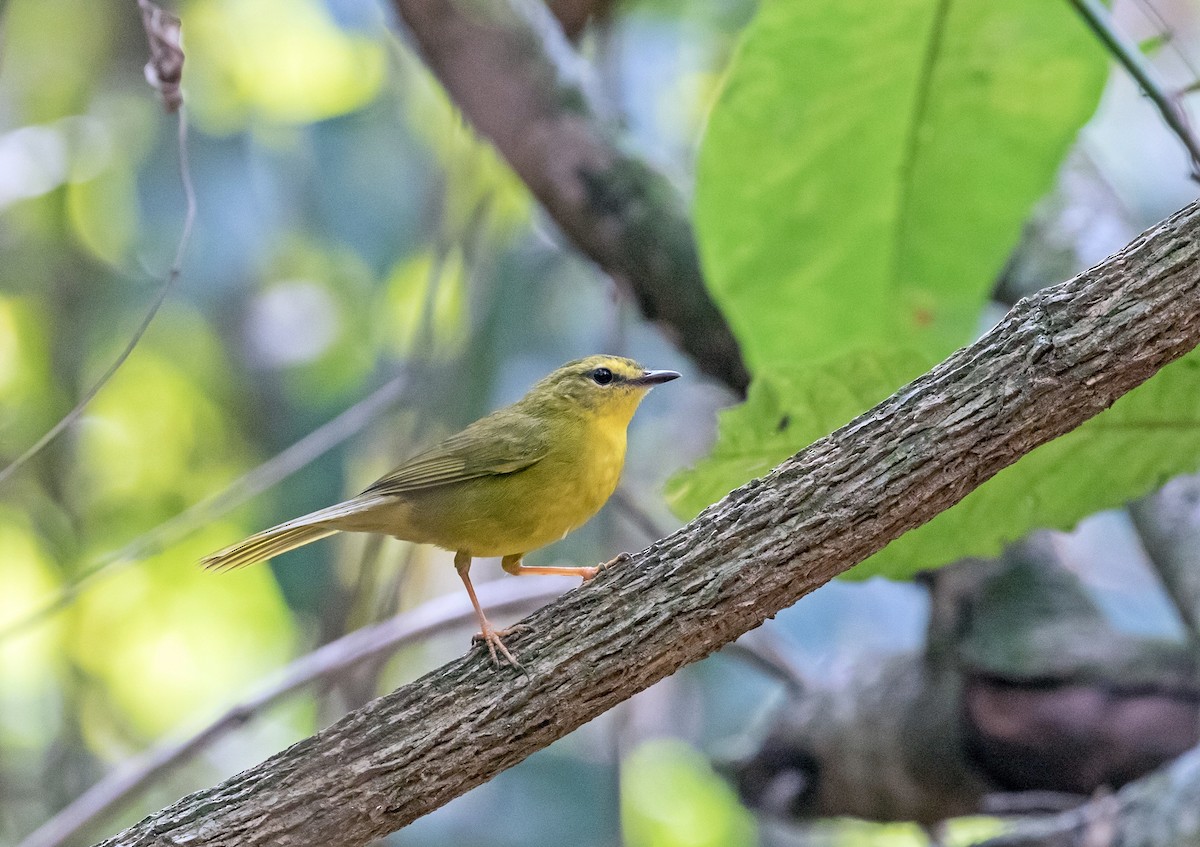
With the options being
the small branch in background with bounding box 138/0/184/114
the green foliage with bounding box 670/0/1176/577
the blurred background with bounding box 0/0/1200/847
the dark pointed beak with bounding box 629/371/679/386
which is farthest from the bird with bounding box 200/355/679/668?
the blurred background with bounding box 0/0/1200/847

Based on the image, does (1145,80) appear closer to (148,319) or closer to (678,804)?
(148,319)

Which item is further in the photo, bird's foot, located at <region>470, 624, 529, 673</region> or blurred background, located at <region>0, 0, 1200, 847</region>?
blurred background, located at <region>0, 0, 1200, 847</region>

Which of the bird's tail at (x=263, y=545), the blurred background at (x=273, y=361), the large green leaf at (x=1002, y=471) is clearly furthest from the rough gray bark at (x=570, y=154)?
the bird's tail at (x=263, y=545)

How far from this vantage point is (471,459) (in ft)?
9.61

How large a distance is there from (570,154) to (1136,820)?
2762 mm

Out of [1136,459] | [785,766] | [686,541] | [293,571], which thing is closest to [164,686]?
[293,571]

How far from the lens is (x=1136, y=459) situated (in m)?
2.73

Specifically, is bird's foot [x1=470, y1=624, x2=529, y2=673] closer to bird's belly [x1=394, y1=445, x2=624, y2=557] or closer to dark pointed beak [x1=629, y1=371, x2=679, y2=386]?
bird's belly [x1=394, y1=445, x2=624, y2=557]

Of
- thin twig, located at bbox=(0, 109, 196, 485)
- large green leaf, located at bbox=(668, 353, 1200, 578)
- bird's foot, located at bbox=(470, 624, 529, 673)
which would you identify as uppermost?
thin twig, located at bbox=(0, 109, 196, 485)

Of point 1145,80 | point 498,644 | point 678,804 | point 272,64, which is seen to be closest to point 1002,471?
point 1145,80

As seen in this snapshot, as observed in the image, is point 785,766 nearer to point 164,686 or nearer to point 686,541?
point 686,541

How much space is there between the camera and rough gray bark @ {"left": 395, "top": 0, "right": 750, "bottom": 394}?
3.94 m

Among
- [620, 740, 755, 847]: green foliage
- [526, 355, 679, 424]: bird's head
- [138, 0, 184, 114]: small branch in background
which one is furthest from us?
[620, 740, 755, 847]: green foliage

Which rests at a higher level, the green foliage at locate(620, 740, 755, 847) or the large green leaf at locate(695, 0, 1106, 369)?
the large green leaf at locate(695, 0, 1106, 369)
